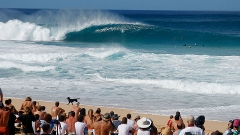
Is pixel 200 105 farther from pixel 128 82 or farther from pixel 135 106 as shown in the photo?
pixel 128 82

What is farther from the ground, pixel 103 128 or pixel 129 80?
pixel 129 80

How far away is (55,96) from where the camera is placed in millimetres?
16969

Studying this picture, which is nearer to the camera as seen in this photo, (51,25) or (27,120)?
(27,120)

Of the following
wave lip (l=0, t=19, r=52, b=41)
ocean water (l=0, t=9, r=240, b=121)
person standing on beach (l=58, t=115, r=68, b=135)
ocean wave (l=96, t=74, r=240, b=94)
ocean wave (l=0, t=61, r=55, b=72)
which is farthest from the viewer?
wave lip (l=0, t=19, r=52, b=41)

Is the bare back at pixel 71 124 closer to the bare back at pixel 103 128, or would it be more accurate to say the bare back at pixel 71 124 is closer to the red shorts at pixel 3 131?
the bare back at pixel 103 128

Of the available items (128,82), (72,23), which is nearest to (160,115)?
(128,82)

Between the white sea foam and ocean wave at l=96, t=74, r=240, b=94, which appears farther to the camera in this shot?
the white sea foam

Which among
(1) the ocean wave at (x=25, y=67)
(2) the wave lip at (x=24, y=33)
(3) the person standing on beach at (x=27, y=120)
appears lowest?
(3) the person standing on beach at (x=27, y=120)

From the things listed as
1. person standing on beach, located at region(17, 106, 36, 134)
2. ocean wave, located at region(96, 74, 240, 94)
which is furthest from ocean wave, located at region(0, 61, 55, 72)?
person standing on beach, located at region(17, 106, 36, 134)

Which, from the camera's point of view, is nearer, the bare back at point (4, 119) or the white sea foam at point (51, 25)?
the bare back at point (4, 119)

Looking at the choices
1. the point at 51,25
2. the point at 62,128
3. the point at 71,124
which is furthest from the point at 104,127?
the point at 51,25

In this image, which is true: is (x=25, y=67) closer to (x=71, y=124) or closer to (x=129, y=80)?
(x=129, y=80)

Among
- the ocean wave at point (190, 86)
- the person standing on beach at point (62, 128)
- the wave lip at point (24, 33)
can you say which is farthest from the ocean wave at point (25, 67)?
the wave lip at point (24, 33)

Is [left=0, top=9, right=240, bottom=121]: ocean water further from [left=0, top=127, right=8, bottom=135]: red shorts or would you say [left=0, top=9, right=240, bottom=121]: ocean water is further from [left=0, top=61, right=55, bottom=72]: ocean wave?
[left=0, top=127, right=8, bottom=135]: red shorts
